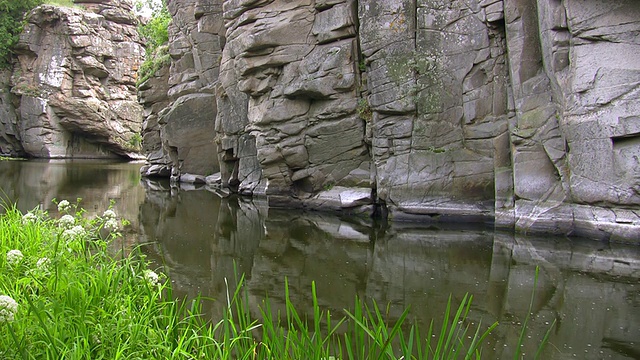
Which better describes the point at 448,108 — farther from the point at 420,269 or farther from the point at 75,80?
the point at 75,80

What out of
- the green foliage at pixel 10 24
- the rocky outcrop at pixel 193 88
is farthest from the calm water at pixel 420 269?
the green foliage at pixel 10 24

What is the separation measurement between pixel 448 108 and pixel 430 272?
23.3 ft

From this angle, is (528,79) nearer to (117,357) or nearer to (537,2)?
(537,2)

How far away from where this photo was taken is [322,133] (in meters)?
17.0

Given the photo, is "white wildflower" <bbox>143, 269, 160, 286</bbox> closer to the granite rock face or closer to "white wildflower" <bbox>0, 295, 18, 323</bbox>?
"white wildflower" <bbox>0, 295, 18, 323</bbox>

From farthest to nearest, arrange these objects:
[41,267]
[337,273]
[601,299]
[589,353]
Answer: [337,273], [601,299], [589,353], [41,267]

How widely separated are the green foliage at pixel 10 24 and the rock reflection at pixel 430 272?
34405 millimetres

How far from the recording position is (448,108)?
14539 millimetres

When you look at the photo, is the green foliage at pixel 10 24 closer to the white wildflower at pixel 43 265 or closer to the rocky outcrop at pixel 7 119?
the rocky outcrop at pixel 7 119

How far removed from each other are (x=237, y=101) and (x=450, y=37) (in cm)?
1024

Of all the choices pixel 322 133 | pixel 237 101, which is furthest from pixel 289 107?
pixel 237 101

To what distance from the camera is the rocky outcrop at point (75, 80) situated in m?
40.3

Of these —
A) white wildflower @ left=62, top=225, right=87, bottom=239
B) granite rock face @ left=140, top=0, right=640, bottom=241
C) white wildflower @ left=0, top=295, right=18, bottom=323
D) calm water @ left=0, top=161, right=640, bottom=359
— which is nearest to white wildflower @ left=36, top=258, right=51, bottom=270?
white wildflower @ left=62, top=225, right=87, bottom=239

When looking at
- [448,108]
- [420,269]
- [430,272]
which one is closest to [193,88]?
[448,108]
